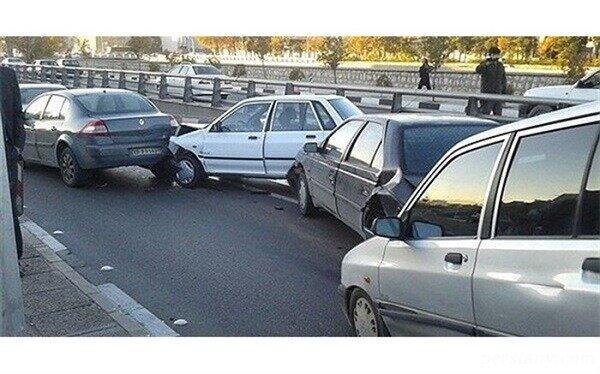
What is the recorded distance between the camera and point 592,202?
2297mm

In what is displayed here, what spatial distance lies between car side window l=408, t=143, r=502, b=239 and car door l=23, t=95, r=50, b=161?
7559 mm

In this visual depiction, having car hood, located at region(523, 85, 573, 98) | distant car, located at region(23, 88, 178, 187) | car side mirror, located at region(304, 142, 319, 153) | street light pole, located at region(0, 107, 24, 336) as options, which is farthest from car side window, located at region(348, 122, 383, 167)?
distant car, located at region(23, 88, 178, 187)

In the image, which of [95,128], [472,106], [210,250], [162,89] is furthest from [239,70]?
[210,250]

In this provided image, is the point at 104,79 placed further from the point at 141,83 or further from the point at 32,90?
the point at 32,90

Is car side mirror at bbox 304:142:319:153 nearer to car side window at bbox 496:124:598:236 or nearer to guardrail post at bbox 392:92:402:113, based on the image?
guardrail post at bbox 392:92:402:113

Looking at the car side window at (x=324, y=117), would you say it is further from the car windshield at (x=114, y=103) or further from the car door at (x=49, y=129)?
the car door at (x=49, y=129)

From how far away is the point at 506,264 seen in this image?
2520 millimetres

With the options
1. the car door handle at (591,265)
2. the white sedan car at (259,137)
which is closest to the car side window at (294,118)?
the white sedan car at (259,137)

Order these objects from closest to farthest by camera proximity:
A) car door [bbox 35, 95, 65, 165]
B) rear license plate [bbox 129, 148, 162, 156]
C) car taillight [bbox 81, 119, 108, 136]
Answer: car taillight [bbox 81, 119, 108, 136] → rear license plate [bbox 129, 148, 162, 156] → car door [bbox 35, 95, 65, 165]

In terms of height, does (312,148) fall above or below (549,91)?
below

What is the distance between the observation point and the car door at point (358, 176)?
203 inches

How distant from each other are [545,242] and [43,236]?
18.0ft

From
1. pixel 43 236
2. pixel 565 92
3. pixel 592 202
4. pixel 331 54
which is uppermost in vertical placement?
pixel 331 54

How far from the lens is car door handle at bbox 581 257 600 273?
84.7 inches
